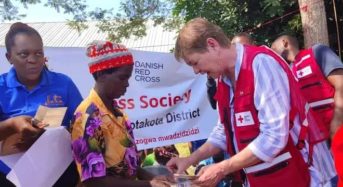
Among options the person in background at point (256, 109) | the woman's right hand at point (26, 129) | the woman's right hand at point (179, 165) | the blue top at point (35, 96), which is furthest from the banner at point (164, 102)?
the person in background at point (256, 109)

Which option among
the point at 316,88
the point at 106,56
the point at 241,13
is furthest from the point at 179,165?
the point at 241,13

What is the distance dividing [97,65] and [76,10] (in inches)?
226

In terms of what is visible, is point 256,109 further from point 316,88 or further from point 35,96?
point 35,96

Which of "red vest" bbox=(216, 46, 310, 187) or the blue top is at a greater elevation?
the blue top

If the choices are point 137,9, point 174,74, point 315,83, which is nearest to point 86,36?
point 137,9

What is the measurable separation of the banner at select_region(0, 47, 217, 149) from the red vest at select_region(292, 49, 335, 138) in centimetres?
242

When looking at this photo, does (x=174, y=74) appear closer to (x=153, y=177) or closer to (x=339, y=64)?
(x=339, y=64)

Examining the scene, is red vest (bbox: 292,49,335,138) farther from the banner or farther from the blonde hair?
the banner

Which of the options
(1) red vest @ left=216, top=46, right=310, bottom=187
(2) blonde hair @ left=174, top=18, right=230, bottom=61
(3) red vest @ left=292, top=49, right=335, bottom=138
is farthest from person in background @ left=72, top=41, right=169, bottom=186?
(3) red vest @ left=292, top=49, right=335, bottom=138

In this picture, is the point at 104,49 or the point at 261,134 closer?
the point at 261,134

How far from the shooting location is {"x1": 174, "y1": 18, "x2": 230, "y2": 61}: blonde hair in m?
2.21

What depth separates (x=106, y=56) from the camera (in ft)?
7.66

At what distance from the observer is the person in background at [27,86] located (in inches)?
95.3

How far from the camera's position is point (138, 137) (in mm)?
5148
